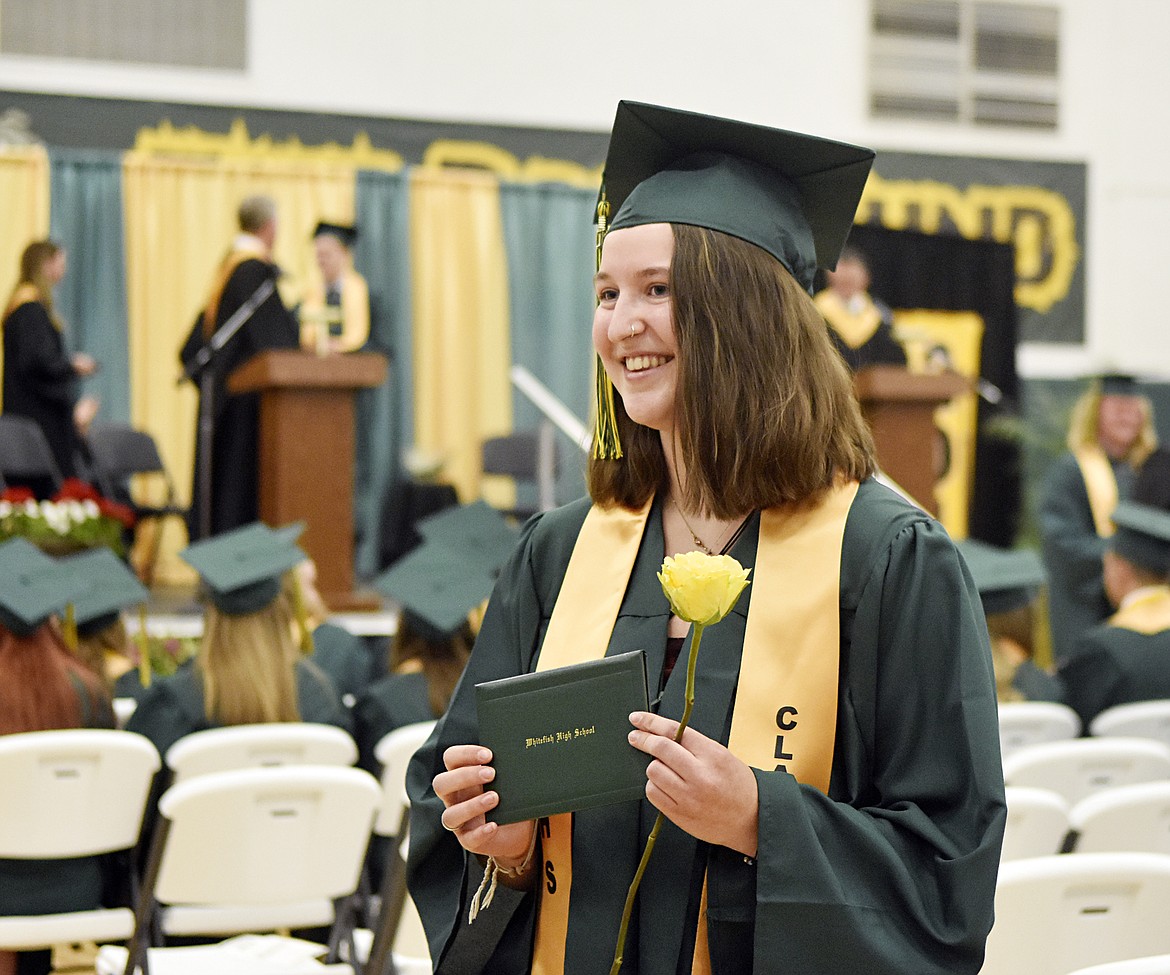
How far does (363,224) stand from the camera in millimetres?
10516

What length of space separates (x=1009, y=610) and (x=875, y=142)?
8297 mm

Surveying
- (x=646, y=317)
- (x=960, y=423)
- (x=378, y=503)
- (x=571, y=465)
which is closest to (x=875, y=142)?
(x=960, y=423)

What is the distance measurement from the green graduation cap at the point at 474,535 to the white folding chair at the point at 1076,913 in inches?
112

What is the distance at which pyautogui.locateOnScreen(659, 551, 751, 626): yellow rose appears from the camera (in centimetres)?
127

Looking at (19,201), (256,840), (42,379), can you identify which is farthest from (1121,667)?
(19,201)

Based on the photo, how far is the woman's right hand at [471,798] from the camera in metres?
1.40

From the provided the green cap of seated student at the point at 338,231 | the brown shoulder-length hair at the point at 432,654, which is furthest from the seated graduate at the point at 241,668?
the green cap of seated student at the point at 338,231

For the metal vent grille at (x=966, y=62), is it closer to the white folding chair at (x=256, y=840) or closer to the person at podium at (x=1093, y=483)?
the person at podium at (x=1093, y=483)

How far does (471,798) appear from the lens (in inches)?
56.2

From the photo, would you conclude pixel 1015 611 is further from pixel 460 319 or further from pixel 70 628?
pixel 460 319

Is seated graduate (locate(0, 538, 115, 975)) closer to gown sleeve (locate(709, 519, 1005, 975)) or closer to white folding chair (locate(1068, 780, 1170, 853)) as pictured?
white folding chair (locate(1068, 780, 1170, 853))

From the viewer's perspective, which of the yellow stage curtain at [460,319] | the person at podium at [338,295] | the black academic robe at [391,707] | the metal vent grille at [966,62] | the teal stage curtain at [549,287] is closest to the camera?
the black academic robe at [391,707]

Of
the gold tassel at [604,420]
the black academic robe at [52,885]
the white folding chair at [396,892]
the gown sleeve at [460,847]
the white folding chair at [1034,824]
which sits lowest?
the black academic robe at [52,885]

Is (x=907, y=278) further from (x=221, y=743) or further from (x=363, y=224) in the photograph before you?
(x=221, y=743)
